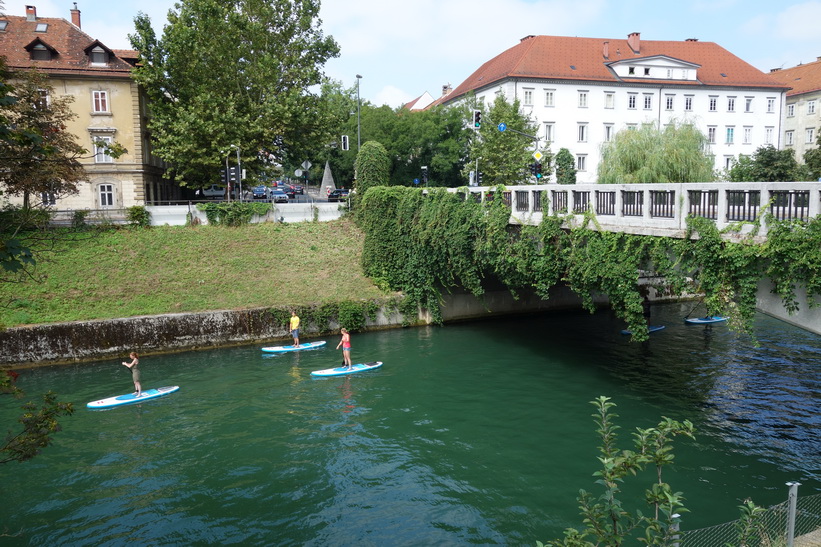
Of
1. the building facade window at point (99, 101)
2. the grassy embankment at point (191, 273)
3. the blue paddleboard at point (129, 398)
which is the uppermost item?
the building facade window at point (99, 101)

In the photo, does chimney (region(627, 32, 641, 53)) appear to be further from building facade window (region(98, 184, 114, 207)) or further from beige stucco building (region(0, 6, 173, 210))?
building facade window (region(98, 184, 114, 207))

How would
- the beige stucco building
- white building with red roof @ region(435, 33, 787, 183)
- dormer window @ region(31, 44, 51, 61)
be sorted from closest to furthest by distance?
dormer window @ region(31, 44, 51, 61) < the beige stucco building < white building with red roof @ region(435, 33, 787, 183)

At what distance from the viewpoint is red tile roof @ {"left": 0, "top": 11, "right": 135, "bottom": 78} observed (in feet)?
129

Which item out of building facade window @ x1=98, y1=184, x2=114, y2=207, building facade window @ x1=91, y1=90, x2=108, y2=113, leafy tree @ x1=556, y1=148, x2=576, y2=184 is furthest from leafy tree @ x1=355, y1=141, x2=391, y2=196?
building facade window @ x1=98, y1=184, x2=114, y2=207

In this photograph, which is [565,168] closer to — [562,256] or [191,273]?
[562,256]

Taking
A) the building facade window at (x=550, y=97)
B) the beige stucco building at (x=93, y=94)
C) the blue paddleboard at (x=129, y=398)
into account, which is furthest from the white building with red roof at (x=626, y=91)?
the blue paddleboard at (x=129, y=398)

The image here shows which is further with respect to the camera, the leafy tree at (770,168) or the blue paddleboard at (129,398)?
the leafy tree at (770,168)

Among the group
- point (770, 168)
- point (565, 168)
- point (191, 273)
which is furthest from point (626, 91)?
point (191, 273)

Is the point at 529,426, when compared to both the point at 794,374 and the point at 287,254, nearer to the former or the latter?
the point at 794,374

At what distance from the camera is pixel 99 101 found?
40719mm

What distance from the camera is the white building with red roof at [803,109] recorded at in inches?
2603

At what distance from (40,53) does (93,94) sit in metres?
4.06

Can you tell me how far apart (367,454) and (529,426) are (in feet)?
15.7

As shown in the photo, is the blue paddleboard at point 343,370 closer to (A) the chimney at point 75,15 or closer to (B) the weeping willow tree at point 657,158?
(B) the weeping willow tree at point 657,158
